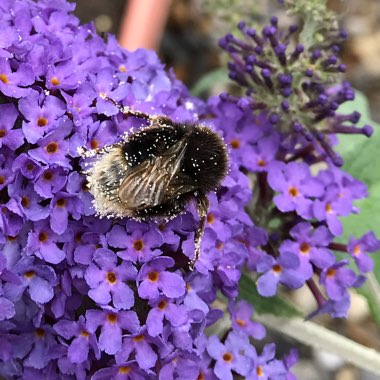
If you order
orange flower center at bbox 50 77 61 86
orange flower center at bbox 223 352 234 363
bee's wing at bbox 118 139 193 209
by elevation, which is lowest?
orange flower center at bbox 223 352 234 363

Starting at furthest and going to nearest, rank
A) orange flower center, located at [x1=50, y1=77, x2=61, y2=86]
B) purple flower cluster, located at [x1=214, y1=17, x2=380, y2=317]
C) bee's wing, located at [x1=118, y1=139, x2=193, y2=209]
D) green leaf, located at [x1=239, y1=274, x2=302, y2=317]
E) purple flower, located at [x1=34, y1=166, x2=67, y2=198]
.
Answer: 1. green leaf, located at [x1=239, y1=274, x2=302, y2=317]
2. purple flower cluster, located at [x1=214, y1=17, x2=380, y2=317]
3. orange flower center, located at [x1=50, y1=77, x2=61, y2=86]
4. purple flower, located at [x1=34, y1=166, x2=67, y2=198]
5. bee's wing, located at [x1=118, y1=139, x2=193, y2=209]

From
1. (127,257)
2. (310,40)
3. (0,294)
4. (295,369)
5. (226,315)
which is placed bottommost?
(295,369)

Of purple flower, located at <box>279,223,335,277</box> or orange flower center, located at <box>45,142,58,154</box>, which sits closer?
orange flower center, located at <box>45,142,58,154</box>

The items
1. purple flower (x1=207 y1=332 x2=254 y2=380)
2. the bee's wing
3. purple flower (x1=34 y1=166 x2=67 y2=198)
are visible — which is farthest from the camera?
purple flower (x1=207 y1=332 x2=254 y2=380)

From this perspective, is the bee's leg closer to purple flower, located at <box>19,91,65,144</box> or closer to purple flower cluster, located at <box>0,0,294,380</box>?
purple flower cluster, located at <box>0,0,294,380</box>

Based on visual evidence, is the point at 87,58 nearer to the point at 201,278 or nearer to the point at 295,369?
the point at 201,278

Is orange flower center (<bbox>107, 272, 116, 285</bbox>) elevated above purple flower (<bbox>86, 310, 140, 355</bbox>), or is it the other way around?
orange flower center (<bbox>107, 272, 116, 285</bbox>)

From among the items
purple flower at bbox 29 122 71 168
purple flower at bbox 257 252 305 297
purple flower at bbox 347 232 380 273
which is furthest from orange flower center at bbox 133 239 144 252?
purple flower at bbox 347 232 380 273

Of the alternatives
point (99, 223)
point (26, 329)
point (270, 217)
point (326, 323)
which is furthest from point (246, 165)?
point (326, 323)
